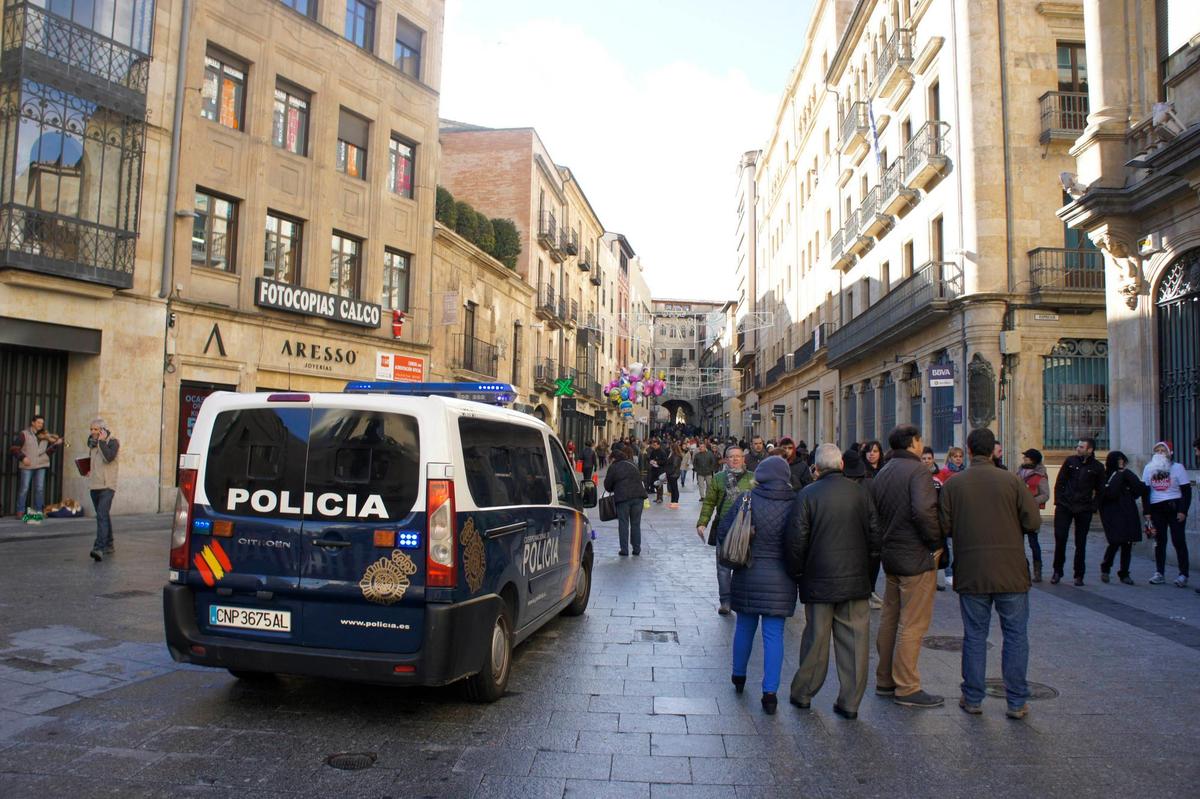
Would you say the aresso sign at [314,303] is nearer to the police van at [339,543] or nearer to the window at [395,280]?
the window at [395,280]

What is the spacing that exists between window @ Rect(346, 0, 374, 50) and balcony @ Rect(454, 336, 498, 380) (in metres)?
9.36

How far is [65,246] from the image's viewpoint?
1561 cm

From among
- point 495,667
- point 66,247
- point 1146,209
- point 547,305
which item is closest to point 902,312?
point 1146,209

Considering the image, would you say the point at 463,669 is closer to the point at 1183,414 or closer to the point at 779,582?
the point at 779,582

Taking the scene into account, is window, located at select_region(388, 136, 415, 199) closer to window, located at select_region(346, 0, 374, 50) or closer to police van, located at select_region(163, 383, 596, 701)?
window, located at select_region(346, 0, 374, 50)

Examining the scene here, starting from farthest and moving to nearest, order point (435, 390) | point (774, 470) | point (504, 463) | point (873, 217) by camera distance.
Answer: point (873, 217) < point (435, 390) < point (504, 463) < point (774, 470)

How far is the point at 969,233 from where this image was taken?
2150cm

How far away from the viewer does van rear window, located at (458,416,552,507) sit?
5.46m

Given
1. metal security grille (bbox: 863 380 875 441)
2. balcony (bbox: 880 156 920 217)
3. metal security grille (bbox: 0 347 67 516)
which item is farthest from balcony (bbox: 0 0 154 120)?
metal security grille (bbox: 863 380 875 441)

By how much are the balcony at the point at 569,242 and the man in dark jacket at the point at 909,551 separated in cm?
3730

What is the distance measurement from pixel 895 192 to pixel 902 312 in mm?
3757

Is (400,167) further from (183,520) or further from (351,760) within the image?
(351,760)

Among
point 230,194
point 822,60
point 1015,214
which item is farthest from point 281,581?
point 822,60

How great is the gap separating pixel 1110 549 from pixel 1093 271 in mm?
12067
